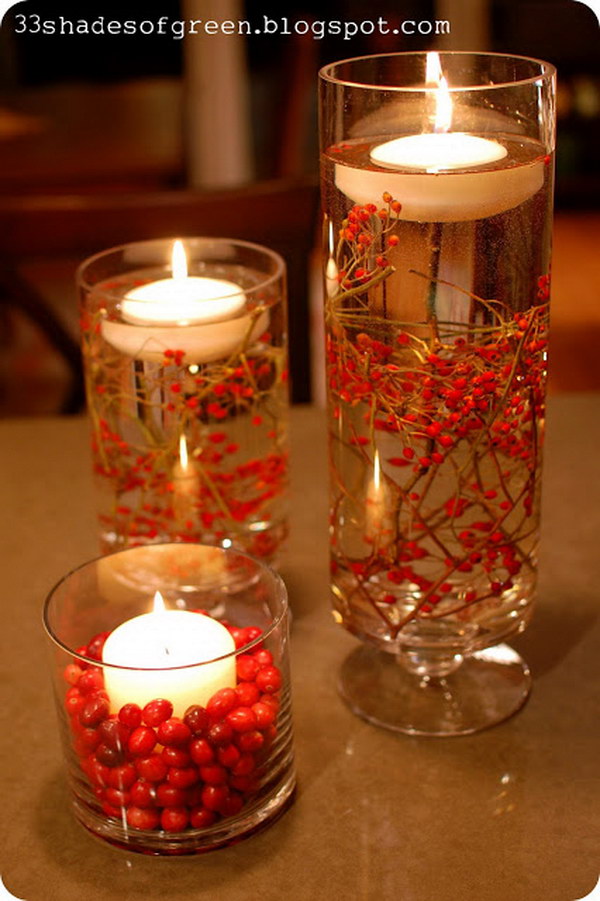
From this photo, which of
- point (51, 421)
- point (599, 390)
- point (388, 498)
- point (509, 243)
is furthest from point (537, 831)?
point (599, 390)

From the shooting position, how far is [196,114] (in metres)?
3.16

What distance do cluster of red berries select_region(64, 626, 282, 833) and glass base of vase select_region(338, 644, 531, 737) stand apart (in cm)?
12

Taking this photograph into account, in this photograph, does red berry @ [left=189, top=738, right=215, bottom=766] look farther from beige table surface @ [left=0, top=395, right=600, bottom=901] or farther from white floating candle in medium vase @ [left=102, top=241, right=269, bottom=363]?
white floating candle in medium vase @ [left=102, top=241, right=269, bottom=363]

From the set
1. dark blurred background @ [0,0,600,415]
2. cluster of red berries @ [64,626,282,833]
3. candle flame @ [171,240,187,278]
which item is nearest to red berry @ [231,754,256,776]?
cluster of red berries @ [64,626,282,833]

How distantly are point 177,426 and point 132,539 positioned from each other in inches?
3.6

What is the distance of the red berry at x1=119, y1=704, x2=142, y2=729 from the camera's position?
0.60 m

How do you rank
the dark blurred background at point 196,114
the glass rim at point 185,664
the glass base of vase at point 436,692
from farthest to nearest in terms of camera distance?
the dark blurred background at point 196,114, the glass base of vase at point 436,692, the glass rim at point 185,664

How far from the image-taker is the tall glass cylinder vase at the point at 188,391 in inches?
29.5

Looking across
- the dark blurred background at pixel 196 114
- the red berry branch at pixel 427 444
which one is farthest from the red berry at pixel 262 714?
the dark blurred background at pixel 196 114

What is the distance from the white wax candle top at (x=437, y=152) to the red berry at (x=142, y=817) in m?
0.34

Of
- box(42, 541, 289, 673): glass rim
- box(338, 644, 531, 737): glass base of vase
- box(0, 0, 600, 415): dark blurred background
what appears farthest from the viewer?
box(0, 0, 600, 415): dark blurred background

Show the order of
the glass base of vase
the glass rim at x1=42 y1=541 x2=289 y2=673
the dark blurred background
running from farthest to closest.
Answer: the dark blurred background, the glass base of vase, the glass rim at x1=42 y1=541 x2=289 y2=673

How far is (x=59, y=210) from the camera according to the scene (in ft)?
4.21

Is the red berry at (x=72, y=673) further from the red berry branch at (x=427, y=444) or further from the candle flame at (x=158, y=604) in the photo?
the red berry branch at (x=427, y=444)
